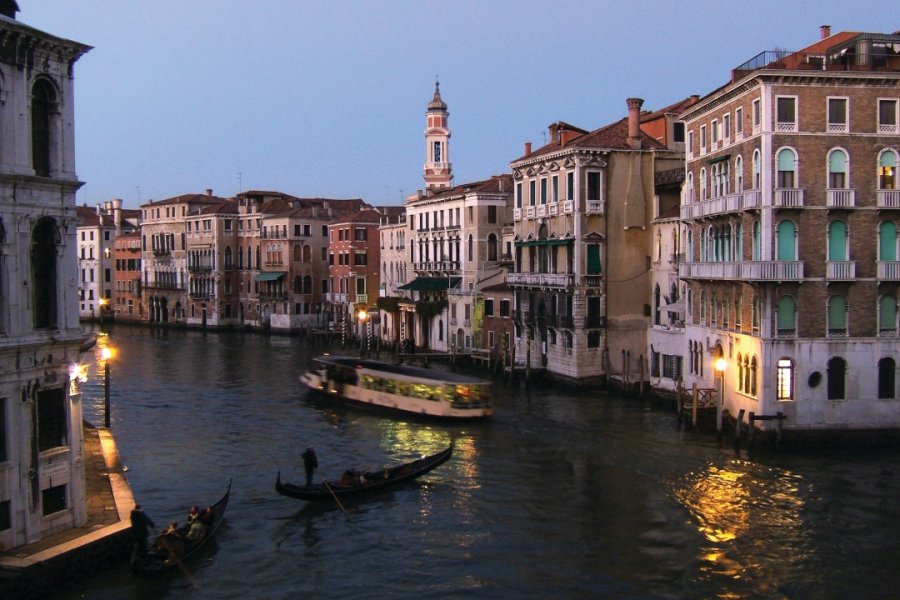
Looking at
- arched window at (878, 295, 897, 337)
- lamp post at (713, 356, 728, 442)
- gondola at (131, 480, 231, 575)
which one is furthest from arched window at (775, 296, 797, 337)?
gondola at (131, 480, 231, 575)

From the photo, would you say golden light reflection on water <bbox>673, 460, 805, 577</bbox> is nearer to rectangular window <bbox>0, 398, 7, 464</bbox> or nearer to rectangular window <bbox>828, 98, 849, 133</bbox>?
rectangular window <bbox>828, 98, 849, 133</bbox>

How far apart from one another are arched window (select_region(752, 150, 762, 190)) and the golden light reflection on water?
6.90 meters

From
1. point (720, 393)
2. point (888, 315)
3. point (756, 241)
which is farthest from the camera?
point (720, 393)

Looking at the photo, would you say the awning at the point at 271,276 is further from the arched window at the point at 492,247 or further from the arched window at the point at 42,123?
the arched window at the point at 42,123

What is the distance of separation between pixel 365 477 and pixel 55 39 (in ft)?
36.1

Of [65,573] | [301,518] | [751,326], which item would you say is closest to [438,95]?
[751,326]

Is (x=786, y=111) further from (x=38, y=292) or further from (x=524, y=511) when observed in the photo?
(x=38, y=292)

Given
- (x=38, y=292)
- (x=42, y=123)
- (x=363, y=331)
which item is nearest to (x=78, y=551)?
(x=38, y=292)

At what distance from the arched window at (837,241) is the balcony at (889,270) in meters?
0.91

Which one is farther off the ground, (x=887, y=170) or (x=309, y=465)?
(x=887, y=170)

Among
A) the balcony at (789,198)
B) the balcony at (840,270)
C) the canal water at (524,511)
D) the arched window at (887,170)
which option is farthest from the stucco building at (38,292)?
the arched window at (887,170)

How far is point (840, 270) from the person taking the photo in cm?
2464

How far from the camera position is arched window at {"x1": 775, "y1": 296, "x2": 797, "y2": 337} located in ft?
80.9

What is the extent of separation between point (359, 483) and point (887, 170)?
1496 cm
